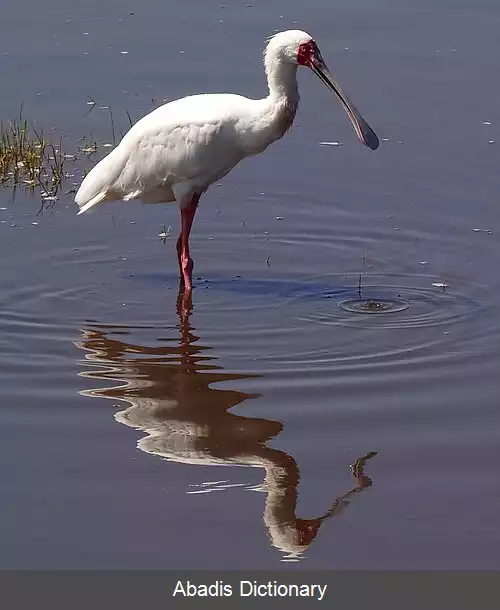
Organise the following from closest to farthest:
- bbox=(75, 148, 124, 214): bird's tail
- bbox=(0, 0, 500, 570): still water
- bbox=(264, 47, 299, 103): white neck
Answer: bbox=(0, 0, 500, 570): still water < bbox=(264, 47, 299, 103): white neck < bbox=(75, 148, 124, 214): bird's tail

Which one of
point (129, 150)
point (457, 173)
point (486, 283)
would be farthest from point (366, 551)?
point (457, 173)

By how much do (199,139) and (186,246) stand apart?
70 centimetres

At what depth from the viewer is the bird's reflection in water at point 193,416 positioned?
6746 millimetres

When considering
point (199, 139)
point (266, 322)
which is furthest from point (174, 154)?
point (266, 322)

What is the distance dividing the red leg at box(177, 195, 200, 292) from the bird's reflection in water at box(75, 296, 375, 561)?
18.0 inches

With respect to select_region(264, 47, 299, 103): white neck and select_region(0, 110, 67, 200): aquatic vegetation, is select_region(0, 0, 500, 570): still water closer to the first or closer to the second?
select_region(0, 110, 67, 200): aquatic vegetation

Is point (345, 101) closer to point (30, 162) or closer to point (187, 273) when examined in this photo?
point (187, 273)

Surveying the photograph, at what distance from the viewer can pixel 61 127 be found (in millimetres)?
12797

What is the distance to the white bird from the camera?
32.5ft

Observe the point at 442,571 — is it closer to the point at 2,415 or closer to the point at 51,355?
the point at 2,415

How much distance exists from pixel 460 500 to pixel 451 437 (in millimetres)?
731

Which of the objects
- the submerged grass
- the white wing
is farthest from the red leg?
the submerged grass

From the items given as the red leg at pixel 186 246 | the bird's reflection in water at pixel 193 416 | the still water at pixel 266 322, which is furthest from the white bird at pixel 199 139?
the bird's reflection in water at pixel 193 416

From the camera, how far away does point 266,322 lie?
9336mm
